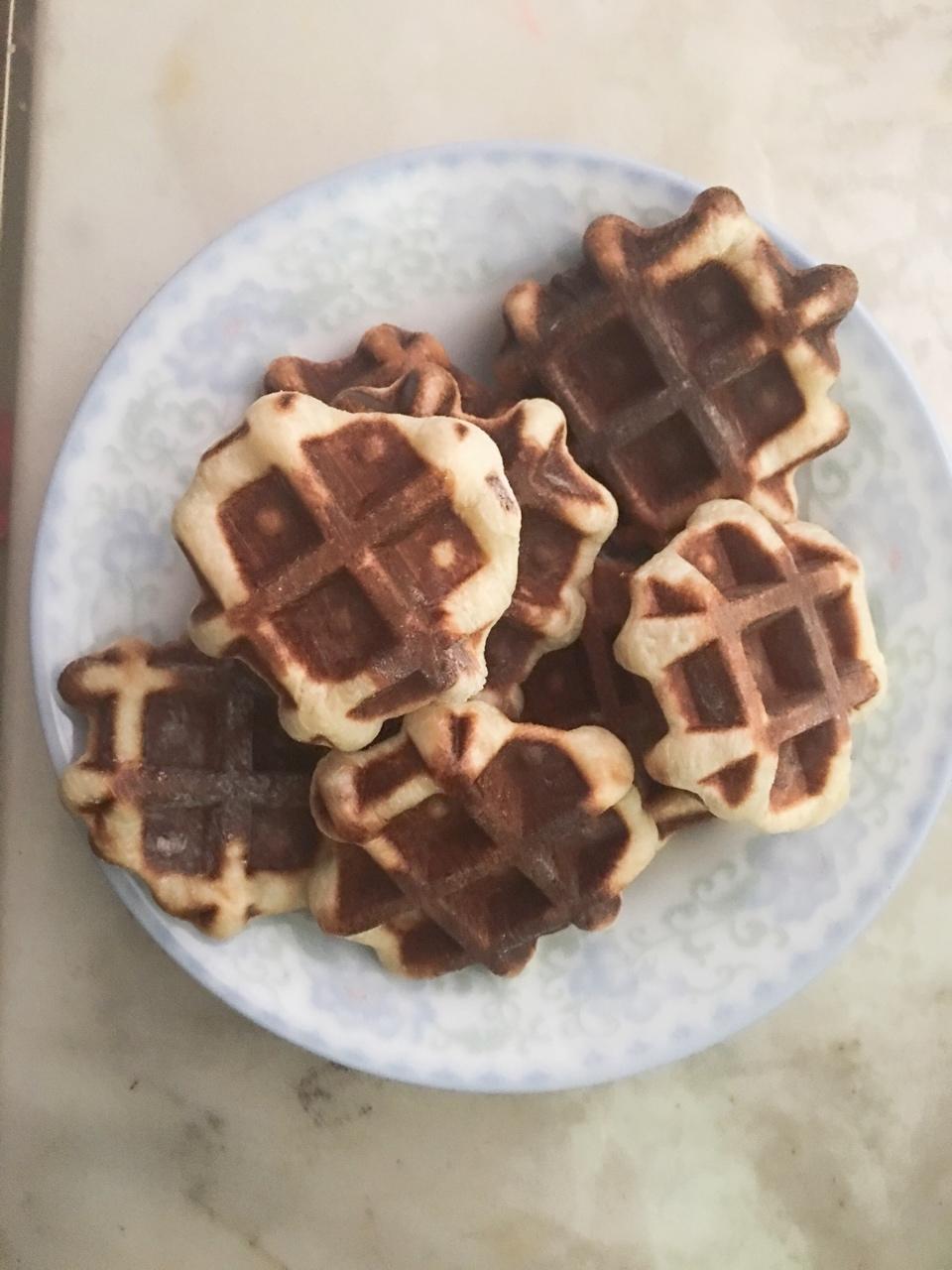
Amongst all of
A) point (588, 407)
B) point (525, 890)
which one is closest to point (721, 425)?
point (588, 407)

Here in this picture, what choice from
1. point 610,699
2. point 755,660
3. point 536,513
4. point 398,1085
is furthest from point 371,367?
point 398,1085

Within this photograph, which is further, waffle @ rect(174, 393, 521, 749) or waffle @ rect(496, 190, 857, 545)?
waffle @ rect(496, 190, 857, 545)

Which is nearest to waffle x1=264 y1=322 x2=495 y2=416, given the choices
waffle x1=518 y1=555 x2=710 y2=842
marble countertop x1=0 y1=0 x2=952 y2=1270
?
waffle x1=518 y1=555 x2=710 y2=842

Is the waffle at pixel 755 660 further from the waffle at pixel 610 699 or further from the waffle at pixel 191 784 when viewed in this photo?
the waffle at pixel 191 784

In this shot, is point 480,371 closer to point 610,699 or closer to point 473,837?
point 610,699

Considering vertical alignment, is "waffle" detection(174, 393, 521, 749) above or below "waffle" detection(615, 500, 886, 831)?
above

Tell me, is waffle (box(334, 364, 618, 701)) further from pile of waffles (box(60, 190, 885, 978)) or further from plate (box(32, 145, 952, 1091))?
plate (box(32, 145, 952, 1091))

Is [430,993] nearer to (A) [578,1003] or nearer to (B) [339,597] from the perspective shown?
(A) [578,1003]
